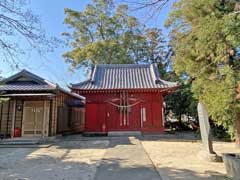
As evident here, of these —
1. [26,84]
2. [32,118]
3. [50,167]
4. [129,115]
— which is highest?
[26,84]

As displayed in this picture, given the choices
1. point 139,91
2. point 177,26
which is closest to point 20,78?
point 139,91

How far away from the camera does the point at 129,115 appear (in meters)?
12.9

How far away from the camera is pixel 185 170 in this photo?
4.98m

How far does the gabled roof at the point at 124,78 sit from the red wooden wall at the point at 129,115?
0.53 meters

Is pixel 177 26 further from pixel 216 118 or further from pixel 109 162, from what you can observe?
pixel 109 162

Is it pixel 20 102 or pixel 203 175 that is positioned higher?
pixel 20 102

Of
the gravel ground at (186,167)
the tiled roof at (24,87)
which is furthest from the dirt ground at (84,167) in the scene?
the tiled roof at (24,87)

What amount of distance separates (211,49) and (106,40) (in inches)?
630

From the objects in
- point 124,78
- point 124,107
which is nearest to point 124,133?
point 124,107

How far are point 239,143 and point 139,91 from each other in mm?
6155

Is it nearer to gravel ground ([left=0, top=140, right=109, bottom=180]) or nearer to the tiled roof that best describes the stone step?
the tiled roof

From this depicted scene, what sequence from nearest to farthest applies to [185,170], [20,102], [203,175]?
[203,175] < [185,170] < [20,102]

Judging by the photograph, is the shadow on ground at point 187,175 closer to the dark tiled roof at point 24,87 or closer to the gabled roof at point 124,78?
the gabled roof at point 124,78

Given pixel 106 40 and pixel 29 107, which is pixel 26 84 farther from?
pixel 106 40
